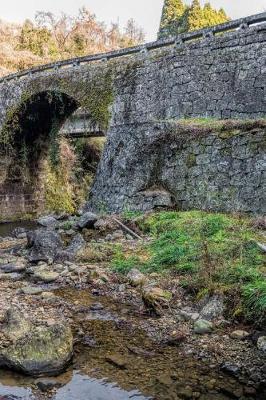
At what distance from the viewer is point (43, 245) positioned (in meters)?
8.88

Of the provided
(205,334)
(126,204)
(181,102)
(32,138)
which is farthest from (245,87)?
(32,138)

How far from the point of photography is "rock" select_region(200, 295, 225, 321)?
5.50 m

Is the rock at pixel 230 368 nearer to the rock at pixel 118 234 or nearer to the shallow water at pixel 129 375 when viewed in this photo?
the shallow water at pixel 129 375

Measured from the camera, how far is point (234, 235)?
7.71 metres

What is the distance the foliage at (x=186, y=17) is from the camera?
26984mm

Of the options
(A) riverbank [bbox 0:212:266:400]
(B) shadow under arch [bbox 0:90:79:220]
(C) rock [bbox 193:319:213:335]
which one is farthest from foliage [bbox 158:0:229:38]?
(C) rock [bbox 193:319:213:335]

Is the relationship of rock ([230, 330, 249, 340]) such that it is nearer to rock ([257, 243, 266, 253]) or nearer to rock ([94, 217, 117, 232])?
rock ([257, 243, 266, 253])

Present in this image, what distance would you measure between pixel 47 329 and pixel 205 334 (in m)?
1.81

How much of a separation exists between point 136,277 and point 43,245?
2685 millimetres

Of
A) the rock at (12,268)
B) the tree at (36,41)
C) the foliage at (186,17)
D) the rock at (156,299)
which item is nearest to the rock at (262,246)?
the rock at (156,299)

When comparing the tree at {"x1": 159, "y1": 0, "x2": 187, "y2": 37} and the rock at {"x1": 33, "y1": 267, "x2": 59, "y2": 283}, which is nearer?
the rock at {"x1": 33, "y1": 267, "x2": 59, "y2": 283}

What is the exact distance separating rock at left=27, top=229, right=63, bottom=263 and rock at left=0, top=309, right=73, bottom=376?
3674mm

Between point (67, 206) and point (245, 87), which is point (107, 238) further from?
point (67, 206)

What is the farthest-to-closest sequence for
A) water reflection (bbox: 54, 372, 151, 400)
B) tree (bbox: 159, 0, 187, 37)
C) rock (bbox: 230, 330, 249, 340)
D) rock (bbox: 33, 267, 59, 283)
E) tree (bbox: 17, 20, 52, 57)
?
tree (bbox: 159, 0, 187, 37)
tree (bbox: 17, 20, 52, 57)
rock (bbox: 33, 267, 59, 283)
rock (bbox: 230, 330, 249, 340)
water reflection (bbox: 54, 372, 151, 400)
